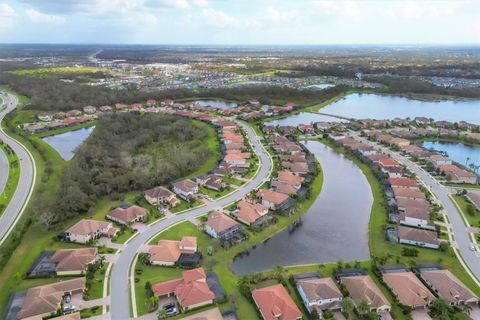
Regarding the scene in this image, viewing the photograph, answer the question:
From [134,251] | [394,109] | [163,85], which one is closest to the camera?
[134,251]

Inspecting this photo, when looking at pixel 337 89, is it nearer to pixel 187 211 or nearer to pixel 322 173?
pixel 322 173

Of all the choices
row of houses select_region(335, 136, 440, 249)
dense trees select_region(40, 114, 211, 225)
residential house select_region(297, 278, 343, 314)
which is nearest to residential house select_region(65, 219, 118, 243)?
dense trees select_region(40, 114, 211, 225)

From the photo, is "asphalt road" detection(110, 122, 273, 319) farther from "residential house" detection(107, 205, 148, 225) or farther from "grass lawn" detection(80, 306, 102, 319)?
"residential house" detection(107, 205, 148, 225)

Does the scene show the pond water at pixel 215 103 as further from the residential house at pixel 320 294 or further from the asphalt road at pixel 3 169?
the residential house at pixel 320 294

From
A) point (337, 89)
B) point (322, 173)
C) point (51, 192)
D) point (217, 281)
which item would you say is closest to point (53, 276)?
point (217, 281)

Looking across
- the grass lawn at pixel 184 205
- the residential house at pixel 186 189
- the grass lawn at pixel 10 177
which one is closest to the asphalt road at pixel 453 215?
the grass lawn at pixel 184 205

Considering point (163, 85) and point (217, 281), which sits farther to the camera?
point (163, 85)

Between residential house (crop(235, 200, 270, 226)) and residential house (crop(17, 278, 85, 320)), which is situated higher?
residential house (crop(235, 200, 270, 226))
